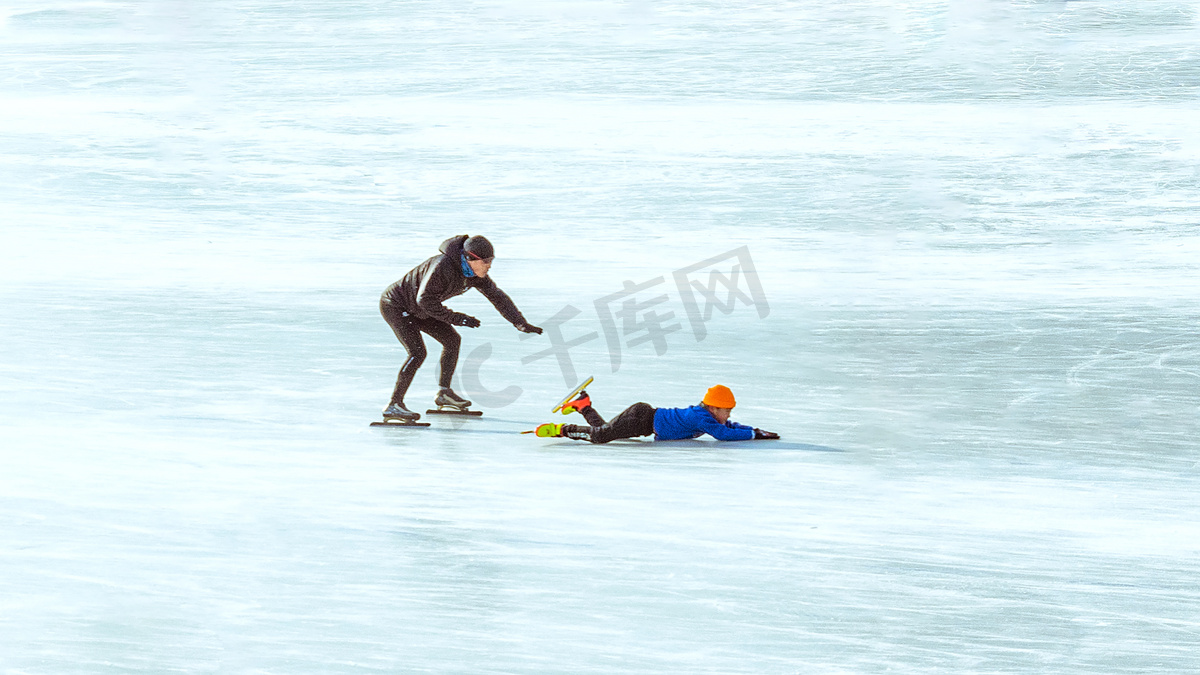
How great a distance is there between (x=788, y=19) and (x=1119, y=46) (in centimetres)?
309

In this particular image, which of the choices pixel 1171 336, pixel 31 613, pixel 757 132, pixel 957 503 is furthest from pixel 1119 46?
pixel 31 613

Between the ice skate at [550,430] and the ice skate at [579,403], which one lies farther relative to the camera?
the ice skate at [579,403]

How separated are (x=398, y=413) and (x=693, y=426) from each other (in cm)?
125

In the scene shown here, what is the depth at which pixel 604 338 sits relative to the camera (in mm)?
6656

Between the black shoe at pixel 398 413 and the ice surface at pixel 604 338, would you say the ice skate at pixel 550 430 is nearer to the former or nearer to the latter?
the ice surface at pixel 604 338

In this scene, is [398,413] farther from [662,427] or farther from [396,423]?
[662,427]

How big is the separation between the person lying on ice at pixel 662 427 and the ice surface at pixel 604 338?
7 centimetres

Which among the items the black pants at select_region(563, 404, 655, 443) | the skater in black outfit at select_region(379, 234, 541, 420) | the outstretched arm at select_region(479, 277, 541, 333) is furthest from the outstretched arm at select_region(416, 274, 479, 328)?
the black pants at select_region(563, 404, 655, 443)

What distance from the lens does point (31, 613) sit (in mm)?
3549

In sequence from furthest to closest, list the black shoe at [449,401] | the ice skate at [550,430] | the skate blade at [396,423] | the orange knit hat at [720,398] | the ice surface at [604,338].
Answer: the black shoe at [449,401] → the skate blade at [396,423] → the ice skate at [550,430] → the orange knit hat at [720,398] → the ice surface at [604,338]

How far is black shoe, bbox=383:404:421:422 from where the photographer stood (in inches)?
205

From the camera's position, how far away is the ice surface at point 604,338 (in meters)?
3.55

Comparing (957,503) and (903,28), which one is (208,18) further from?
(957,503)

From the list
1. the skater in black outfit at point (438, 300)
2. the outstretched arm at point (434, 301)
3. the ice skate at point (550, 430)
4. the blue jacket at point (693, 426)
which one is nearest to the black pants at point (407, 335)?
the skater in black outfit at point (438, 300)
